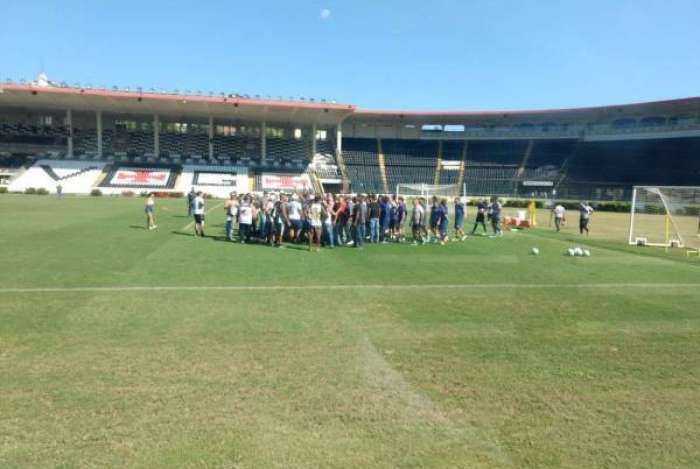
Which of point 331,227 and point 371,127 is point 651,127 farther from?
point 331,227

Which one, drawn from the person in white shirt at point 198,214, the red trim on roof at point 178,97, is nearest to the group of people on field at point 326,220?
the person in white shirt at point 198,214

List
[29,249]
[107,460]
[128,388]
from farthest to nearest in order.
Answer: [29,249]
[128,388]
[107,460]

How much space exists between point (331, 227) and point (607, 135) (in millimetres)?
50949

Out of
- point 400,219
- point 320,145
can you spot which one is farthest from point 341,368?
point 320,145

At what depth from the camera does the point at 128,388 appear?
16.4ft

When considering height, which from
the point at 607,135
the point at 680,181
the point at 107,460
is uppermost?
the point at 607,135

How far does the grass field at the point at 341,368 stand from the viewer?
4.03m

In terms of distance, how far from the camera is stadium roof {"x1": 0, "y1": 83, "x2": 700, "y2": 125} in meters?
48.7

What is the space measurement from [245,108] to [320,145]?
11309 mm

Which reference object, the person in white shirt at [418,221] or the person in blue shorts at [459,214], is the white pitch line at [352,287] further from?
the person in blue shorts at [459,214]

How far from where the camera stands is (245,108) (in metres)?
52.8

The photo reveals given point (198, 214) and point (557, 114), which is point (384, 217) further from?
point (557, 114)

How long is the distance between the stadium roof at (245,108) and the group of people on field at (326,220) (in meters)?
35.3

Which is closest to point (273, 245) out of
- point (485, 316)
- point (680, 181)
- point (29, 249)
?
point (29, 249)
